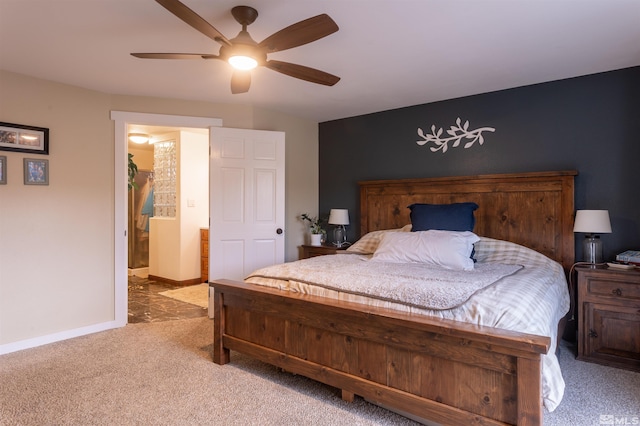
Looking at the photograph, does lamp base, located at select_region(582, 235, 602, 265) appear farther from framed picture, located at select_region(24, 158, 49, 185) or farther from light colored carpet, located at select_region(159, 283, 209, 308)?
framed picture, located at select_region(24, 158, 49, 185)

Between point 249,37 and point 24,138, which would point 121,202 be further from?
point 249,37

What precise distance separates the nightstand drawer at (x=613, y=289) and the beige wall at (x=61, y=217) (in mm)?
3763

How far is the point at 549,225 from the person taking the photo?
3400 millimetres

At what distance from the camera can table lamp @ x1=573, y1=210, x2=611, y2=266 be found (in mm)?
2953

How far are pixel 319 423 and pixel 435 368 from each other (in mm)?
677

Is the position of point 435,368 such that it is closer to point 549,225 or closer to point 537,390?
point 537,390

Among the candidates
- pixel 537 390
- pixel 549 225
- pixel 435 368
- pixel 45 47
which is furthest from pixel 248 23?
pixel 549 225

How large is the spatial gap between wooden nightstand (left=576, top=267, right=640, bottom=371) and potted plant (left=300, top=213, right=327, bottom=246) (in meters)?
A: 2.61

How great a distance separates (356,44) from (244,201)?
2.12 meters

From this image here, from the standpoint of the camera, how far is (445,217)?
11.2 feet

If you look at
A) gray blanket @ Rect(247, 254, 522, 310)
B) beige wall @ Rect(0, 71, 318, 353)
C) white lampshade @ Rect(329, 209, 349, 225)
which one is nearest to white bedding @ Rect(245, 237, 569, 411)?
gray blanket @ Rect(247, 254, 522, 310)

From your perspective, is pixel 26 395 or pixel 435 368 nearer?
pixel 435 368

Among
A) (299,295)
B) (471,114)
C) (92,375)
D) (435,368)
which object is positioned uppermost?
(471,114)

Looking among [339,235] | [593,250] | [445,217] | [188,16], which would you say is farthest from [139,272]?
[593,250]
